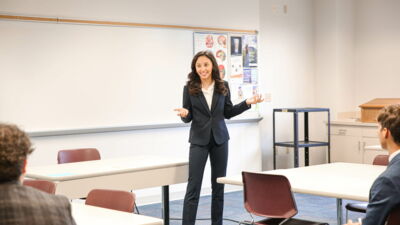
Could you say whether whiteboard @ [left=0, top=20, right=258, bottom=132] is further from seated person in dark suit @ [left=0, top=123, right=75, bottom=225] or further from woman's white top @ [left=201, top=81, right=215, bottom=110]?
seated person in dark suit @ [left=0, top=123, right=75, bottom=225]

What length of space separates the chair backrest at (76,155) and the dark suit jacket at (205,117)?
97 cm

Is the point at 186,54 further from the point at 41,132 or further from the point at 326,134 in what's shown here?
the point at 326,134

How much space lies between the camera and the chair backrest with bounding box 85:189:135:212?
3.24 metres

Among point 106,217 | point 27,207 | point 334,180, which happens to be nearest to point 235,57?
point 334,180

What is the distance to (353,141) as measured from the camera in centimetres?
845

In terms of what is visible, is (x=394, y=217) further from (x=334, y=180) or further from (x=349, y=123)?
(x=349, y=123)

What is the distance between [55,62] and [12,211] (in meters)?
4.57

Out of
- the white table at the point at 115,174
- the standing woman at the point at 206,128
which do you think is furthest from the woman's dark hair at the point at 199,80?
the white table at the point at 115,174

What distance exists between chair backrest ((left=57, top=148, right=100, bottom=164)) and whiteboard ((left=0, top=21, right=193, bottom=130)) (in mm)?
865

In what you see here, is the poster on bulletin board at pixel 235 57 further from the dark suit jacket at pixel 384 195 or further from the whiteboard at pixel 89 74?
the dark suit jacket at pixel 384 195

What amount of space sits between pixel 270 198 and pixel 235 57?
418cm

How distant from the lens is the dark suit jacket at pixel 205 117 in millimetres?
5137

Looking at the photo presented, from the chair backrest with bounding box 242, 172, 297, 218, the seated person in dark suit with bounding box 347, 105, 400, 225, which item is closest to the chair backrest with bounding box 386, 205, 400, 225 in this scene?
the seated person in dark suit with bounding box 347, 105, 400, 225

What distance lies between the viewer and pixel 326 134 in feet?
29.8
